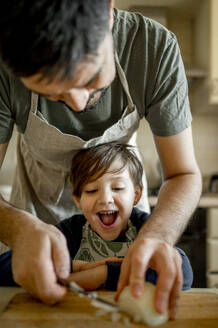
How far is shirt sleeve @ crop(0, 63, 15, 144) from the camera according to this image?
0.94 meters

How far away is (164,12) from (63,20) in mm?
2226

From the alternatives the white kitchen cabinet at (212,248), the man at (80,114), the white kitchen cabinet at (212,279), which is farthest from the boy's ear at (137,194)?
the white kitchen cabinet at (212,279)

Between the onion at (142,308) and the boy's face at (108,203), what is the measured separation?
1.46 ft

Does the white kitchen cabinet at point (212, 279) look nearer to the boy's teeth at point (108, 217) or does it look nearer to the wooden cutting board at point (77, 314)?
the boy's teeth at point (108, 217)

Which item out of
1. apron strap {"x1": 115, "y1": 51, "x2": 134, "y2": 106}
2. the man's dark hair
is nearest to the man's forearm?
apron strap {"x1": 115, "y1": 51, "x2": 134, "y2": 106}

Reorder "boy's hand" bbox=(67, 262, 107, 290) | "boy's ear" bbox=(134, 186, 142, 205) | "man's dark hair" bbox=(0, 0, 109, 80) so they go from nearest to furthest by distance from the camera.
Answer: "man's dark hair" bbox=(0, 0, 109, 80)
"boy's hand" bbox=(67, 262, 107, 290)
"boy's ear" bbox=(134, 186, 142, 205)

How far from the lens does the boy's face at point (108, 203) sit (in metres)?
1.10

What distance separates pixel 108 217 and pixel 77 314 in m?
0.46

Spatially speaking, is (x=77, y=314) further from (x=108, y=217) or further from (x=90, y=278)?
(x=108, y=217)

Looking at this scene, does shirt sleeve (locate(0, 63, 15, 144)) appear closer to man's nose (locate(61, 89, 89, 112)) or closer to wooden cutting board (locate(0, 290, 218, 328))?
man's nose (locate(61, 89, 89, 112))

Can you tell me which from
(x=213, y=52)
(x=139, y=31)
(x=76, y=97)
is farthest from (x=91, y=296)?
(x=213, y=52)

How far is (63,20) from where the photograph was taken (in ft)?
1.88

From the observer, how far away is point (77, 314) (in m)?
0.68

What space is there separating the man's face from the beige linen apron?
0.27 meters
